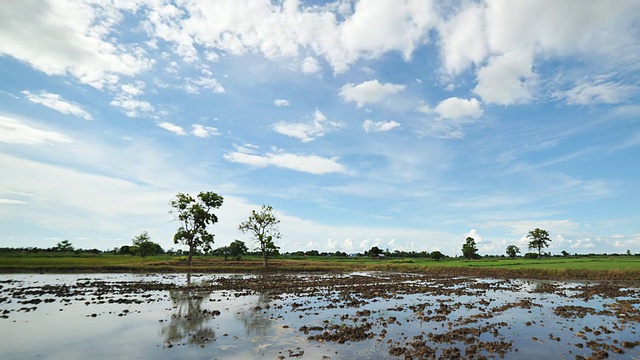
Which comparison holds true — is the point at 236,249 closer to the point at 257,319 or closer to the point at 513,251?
the point at 257,319

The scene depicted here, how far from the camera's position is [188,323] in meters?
20.2

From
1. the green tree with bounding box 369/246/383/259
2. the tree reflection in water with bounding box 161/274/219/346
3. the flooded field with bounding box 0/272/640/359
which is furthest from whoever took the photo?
the green tree with bounding box 369/246/383/259

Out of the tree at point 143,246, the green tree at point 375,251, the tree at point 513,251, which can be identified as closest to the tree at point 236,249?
the tree at point 143,246

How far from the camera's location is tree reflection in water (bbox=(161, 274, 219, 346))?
55.0 feet

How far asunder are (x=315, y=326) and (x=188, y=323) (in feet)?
25.4

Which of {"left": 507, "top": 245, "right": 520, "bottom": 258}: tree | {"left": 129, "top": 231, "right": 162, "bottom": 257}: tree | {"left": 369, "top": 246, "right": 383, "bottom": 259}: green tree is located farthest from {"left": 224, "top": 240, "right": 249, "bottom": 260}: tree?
{"left": 507, "top": 245, "right": 520, "bottom": 258}: tree

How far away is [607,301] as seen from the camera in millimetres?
28328

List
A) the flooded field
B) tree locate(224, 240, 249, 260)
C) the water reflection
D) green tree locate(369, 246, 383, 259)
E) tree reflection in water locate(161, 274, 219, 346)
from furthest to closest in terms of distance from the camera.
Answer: green tree locate(369, 246, 383, 259) < tree locate(224, 240, 249, 260) < the water reflection < tree reflection in water locate(161, 274, 219, 346) < the flooded field

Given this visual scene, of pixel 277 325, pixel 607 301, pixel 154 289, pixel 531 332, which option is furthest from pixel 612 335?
pixel 154 289

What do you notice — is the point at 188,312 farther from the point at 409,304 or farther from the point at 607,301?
the point at 607,301

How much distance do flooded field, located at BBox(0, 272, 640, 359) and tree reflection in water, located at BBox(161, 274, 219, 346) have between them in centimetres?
6

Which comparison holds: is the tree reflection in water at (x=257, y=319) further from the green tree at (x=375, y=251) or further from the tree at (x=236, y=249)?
the green tree at (x=375, y=251)

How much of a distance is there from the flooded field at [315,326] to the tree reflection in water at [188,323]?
61mm

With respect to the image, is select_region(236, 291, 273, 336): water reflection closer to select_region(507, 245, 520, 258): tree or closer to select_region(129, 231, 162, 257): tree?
select_region(129, 231, 162, 257): tree
